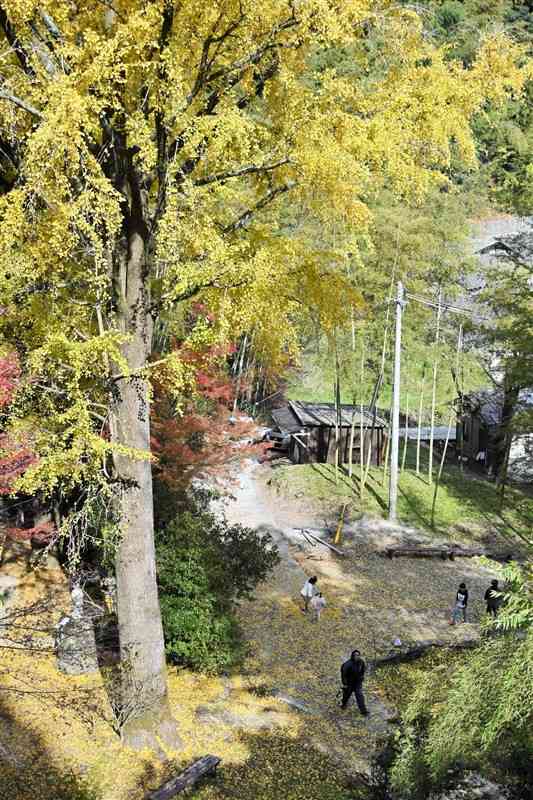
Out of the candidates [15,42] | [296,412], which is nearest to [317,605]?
[15,42]

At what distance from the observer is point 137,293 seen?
8008 millimetres

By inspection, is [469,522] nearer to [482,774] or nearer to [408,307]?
[408,307]

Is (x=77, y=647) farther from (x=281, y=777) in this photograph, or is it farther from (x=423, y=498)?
(x=423, y=498)

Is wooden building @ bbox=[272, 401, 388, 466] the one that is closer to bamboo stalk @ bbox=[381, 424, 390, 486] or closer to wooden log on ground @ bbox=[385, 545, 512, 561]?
bamboo stalk @ bbox=[381, 424, 390, 486]

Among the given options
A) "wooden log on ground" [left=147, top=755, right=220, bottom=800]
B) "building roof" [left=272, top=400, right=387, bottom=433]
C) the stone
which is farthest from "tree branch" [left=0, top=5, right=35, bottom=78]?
"building roof" [left=272, top=400, right=387, bottom=433]

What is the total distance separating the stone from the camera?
941 centimetres

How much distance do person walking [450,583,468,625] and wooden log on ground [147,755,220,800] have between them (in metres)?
6.97

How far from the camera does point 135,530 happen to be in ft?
26.1

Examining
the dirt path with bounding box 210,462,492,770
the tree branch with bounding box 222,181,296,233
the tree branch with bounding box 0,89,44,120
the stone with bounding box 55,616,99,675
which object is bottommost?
the dirt path with bounding box 210,462,492,770

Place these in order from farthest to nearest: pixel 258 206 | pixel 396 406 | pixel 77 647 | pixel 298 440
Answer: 1. pixel 298 440
2. pixel 396 406
3. pixel 77 647
4. pixel 258 206

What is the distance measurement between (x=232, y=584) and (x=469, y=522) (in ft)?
39.2

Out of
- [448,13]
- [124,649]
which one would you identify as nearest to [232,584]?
[124,649]

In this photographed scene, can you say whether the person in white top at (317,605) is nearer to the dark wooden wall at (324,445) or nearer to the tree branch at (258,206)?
the tree branch at (258,206)

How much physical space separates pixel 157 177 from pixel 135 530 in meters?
4.18
